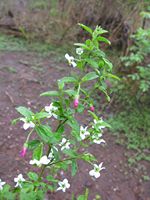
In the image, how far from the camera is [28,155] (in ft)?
10.4

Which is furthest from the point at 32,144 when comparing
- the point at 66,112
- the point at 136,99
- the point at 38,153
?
the point at 136,99

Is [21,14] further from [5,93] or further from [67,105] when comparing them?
[67,105]

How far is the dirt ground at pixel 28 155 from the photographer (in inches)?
119

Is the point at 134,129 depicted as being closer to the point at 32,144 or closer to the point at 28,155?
the point at 28,155

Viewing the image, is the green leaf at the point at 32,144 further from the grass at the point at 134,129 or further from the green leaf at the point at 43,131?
the grass at the point at 134,129

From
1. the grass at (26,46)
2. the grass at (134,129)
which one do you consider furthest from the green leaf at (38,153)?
the grass at (26,46)

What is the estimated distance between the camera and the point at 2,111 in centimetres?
371

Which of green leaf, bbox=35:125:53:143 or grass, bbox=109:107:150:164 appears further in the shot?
grass, bbox=109:107:150:164

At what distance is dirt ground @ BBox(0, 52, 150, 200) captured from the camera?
9.91ft

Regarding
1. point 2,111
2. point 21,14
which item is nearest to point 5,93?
point 2,111

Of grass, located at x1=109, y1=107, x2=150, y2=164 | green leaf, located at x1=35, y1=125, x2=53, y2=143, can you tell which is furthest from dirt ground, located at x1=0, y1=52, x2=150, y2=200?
green leaf, located at x1=35, y1=125, x2=53, y2=143

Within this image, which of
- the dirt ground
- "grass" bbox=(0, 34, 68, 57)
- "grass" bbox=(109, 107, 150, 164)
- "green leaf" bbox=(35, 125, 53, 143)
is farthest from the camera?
"grass" bbox=(0, 34, 68, 57)

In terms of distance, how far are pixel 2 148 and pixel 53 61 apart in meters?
2.28

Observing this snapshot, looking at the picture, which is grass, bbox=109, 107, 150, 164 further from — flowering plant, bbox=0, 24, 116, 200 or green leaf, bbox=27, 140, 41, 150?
green leaf, bbox=27, 140, 41, 150
